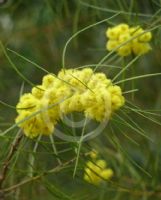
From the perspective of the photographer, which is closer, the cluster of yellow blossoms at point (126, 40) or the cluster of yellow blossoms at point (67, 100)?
the cluster of yellow blossoms at point (67, 100)

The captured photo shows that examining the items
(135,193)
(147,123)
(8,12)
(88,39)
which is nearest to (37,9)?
(8,12)

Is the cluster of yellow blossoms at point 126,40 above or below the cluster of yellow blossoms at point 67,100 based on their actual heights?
above

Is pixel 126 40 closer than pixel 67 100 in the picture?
No

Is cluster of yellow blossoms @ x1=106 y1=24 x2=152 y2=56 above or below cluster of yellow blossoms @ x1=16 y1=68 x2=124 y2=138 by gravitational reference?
above

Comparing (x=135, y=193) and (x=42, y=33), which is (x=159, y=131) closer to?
(x=42, y=33)

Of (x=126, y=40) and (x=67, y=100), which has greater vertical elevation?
(x=126, y=40)
